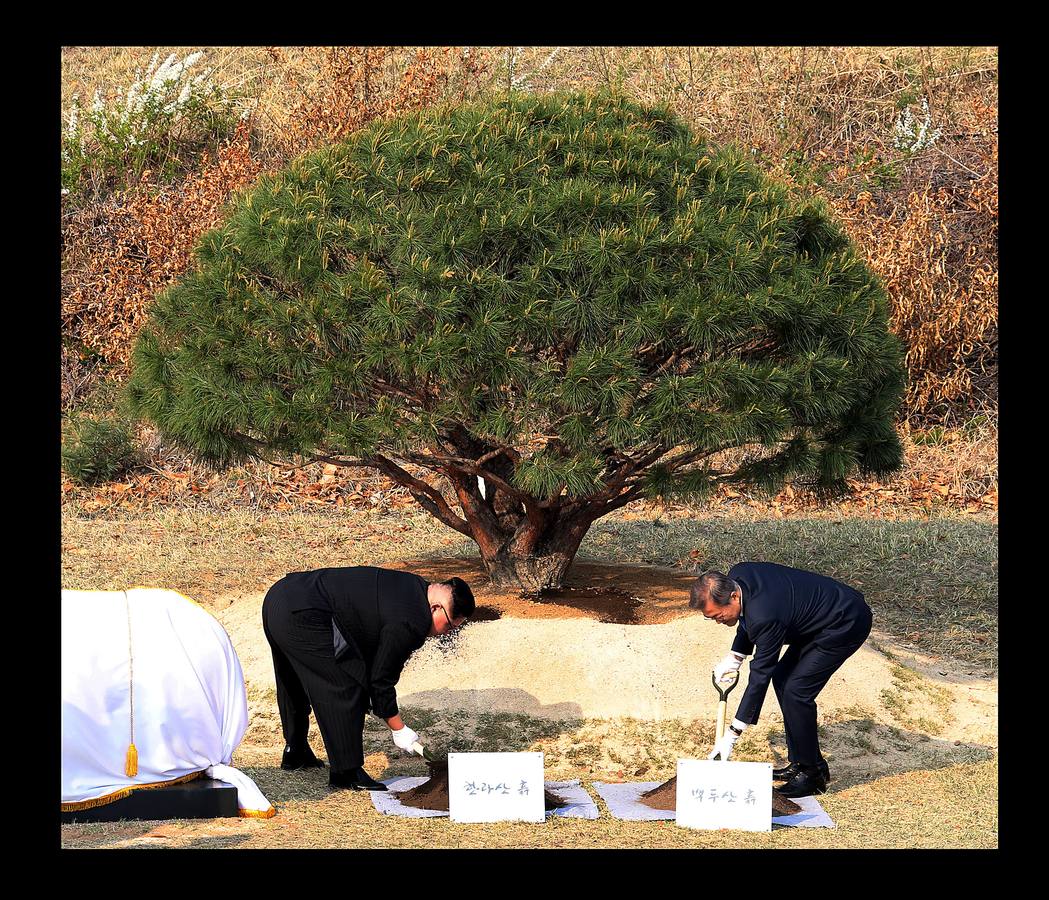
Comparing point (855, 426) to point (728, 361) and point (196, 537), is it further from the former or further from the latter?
point (196, 537)

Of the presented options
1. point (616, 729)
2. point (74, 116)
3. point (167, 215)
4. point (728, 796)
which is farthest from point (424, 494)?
point (74, 116)

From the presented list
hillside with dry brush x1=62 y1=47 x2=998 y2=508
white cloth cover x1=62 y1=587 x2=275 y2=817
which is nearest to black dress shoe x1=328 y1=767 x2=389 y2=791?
white cloth cover x1=62 y1=587 x2=275 y2=817

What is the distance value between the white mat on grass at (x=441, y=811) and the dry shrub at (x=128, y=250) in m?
9.07

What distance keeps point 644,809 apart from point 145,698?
2319 millimetres

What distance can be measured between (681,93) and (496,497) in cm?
1080

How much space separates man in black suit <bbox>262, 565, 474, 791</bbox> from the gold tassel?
89 cm

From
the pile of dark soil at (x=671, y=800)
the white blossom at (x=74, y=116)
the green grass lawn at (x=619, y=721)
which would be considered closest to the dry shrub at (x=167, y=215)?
the white blossom at (x=74, y=116)

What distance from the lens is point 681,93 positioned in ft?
60.2

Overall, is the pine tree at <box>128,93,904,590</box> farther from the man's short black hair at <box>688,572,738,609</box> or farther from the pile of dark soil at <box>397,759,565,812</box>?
the pile of dark soil at <box>397,759,565,812</box>

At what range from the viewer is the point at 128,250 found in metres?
16.1

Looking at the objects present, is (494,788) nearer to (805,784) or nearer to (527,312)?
(805,784)

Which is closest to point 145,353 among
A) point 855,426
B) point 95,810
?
point 95,810

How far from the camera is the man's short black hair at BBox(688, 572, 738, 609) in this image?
6.11 m

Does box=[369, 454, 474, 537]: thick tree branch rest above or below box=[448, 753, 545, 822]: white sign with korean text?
above
